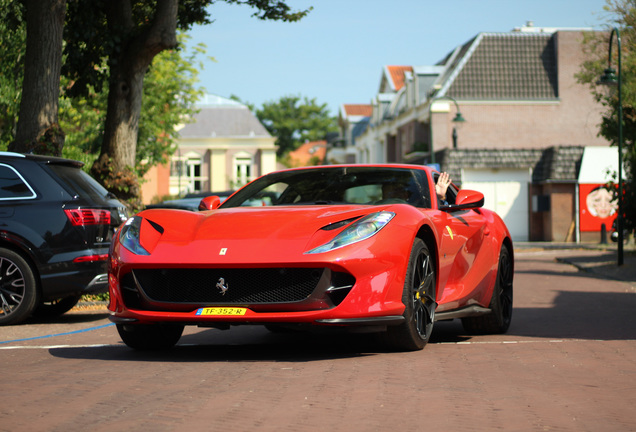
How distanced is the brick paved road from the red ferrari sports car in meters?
0.30

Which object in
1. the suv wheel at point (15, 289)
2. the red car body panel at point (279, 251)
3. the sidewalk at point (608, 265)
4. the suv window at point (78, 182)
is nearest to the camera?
the red car body panel at point (279, 251)

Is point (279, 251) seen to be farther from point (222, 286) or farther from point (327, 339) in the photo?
point (327, 339)

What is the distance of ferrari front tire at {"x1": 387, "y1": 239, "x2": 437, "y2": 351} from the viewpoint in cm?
655

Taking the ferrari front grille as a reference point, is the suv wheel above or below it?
below

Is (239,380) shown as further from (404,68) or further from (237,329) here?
(404,68)

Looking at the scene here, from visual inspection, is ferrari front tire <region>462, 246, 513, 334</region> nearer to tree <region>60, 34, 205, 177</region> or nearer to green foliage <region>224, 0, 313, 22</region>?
green foliage <region>224, 0, 313, 22</region>

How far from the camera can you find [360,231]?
21.0 ft

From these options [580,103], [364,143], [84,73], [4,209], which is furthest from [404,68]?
[4,209]

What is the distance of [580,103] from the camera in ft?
175

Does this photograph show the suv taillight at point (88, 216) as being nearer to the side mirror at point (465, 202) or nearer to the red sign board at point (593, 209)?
the side mirror at point (465, 202)

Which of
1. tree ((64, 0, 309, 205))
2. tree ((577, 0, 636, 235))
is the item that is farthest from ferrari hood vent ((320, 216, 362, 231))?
tree ((577, 0, 636, 235))

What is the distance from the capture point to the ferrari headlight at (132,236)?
21.6ft

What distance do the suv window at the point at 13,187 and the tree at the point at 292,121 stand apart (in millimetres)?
114948

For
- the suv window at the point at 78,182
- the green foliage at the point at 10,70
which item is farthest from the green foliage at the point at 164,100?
the suv window at the point at 78,182
